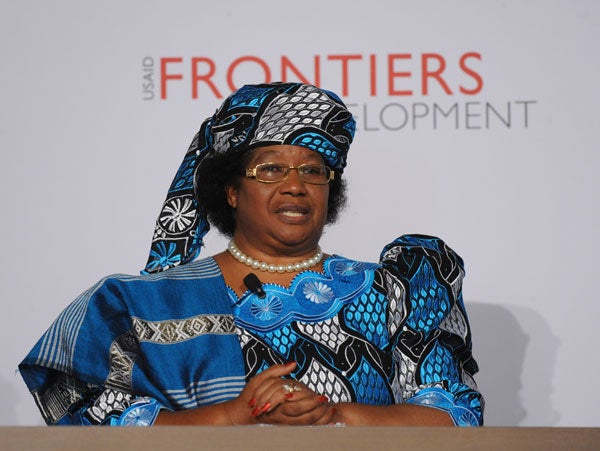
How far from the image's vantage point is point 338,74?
12.3 ft

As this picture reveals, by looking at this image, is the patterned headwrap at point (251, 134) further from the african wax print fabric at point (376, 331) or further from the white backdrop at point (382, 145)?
the white backdrop at point (382, 145)

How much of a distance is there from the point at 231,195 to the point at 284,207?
193 mm

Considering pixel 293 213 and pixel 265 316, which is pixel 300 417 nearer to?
pixel 265 316

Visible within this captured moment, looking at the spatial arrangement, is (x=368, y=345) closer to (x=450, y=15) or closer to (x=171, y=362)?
(x=171, y=362)

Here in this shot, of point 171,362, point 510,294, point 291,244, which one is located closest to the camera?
point 171,362

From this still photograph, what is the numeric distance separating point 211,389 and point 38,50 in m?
1.54

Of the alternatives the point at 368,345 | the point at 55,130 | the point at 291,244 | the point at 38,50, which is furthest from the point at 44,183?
the point at 368,345

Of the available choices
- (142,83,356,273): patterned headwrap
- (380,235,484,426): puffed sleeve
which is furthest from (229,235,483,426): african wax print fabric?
(142,83,356,273): patterned headwrap

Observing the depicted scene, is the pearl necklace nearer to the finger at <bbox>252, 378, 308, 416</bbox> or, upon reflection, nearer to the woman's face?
the woman's face

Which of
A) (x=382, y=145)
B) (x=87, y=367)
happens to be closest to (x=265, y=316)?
(x=87, y=367)

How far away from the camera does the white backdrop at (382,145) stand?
12.3 feet

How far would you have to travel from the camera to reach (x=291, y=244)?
2.90 m

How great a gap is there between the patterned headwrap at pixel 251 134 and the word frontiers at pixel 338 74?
2.40ft

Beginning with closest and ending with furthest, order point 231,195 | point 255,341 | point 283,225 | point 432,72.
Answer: point 255,341 → point 283,225 → point 231,195 → point 432,72
